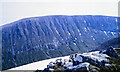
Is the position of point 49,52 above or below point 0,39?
below

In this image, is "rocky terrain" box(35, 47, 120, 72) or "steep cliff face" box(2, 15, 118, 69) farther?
"steep cliff face" box(2, 15, 118, 69)

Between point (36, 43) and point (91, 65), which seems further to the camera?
point (36, 43)

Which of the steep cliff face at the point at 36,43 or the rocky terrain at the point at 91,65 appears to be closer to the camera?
the rocky terrain at the point at 91,65

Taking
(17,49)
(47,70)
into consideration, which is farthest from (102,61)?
(17,49)

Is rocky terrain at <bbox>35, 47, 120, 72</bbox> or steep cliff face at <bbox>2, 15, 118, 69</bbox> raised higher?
steep cliff face at <bbox>2, 15, 118, 69</bbox>

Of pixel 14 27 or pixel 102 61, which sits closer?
pixel 102 61

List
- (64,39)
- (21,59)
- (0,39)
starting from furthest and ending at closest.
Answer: (64,39) → (0,39) → (21,59)

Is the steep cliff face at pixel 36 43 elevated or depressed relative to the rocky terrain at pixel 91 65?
elevated

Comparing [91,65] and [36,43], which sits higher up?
[36,43]

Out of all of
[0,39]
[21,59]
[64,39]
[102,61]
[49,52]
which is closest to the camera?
[102,61]

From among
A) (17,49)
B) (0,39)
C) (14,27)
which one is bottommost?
(17,49)

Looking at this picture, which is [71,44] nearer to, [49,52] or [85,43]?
[85,43]
